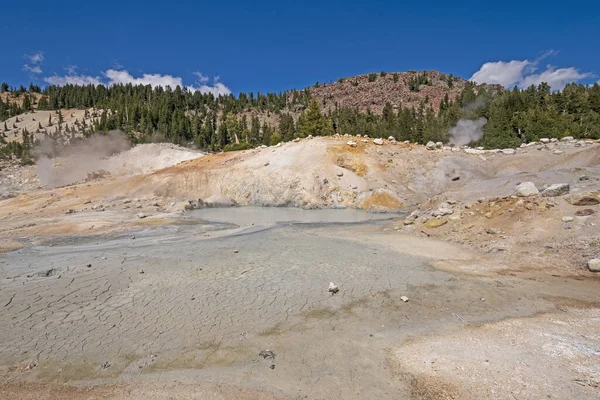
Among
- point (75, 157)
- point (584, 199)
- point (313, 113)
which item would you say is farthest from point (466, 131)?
point (75, 157)

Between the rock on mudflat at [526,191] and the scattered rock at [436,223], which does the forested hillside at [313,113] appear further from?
the scattered rock at [436,223]

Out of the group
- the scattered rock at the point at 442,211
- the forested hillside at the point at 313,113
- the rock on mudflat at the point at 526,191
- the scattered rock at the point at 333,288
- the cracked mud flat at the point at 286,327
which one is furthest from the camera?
the forested hillside at the point at 313,113

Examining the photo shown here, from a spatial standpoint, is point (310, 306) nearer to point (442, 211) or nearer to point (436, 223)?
point (436, 223)

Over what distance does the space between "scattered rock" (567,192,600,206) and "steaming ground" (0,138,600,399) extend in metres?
0.29

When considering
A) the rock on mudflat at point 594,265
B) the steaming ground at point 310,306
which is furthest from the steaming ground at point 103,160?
the rock on mudflat at point 594,265

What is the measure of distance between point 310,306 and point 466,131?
57036 mm

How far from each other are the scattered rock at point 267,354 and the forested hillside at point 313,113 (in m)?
40.4

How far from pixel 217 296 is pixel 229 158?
2635 centimetres

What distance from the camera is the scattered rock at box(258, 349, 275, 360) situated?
5679mm

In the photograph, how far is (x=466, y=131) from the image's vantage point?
5612 centimetres

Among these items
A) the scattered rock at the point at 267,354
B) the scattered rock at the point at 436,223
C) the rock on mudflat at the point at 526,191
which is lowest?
the scattered rock at the point at 267,354

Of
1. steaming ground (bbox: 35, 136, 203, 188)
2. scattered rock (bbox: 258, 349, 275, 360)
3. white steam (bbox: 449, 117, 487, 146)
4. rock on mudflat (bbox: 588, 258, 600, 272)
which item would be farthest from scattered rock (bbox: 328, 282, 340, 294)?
white steam (bbox: 449, 117, 487, 146)

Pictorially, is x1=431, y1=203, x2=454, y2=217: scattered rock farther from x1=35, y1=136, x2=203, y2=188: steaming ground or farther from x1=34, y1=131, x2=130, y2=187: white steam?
x1=34, y1=131, x2=130, y2=187: white steam

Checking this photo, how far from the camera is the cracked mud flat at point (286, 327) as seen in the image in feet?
16.2
